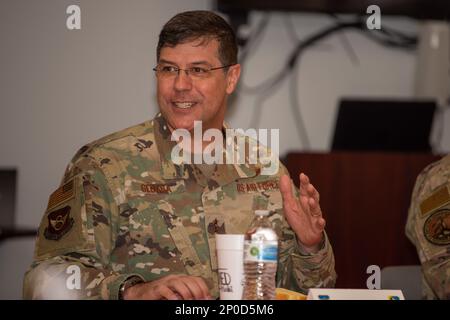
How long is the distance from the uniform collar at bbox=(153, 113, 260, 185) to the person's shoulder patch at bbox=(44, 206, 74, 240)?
32 cm

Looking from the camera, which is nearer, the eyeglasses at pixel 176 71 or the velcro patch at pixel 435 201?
the eyeglasses at pixel 176 71

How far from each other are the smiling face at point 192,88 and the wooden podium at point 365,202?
0.77m

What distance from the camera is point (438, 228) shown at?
2.23 meters

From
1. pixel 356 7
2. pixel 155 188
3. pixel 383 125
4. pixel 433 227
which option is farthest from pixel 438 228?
pixel 356 7

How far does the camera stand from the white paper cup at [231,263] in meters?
1.56

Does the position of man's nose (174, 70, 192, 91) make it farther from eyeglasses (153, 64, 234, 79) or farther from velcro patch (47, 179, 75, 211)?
velcro patch (47, 179, 75, 211)

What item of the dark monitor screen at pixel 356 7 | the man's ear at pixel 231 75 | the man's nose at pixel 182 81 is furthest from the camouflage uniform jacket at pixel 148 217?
the dark monitor screen at pixel 356 7

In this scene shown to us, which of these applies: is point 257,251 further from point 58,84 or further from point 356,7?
point 356,7

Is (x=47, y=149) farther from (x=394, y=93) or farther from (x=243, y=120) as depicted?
(x=394, y=93)

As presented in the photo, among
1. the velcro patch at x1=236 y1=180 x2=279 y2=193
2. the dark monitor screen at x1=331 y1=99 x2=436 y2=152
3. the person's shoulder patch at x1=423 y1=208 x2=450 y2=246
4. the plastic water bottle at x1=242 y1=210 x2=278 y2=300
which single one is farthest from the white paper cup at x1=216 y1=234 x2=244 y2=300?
the dark monitor screen at x1=331 y1=99 x2=436 y2=152

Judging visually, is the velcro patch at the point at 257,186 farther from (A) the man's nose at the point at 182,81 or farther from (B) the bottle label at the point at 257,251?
(B) the bottle label at the point at 257,251

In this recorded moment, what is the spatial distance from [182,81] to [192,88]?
0.04 metres
